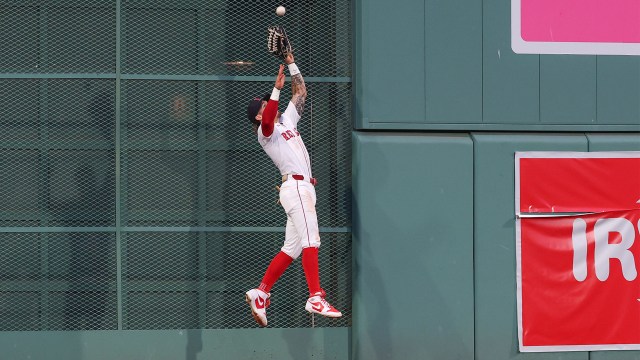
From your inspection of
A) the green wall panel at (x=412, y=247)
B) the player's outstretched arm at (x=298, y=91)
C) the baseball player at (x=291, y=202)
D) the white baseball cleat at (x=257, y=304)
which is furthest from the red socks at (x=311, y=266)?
the player's outstretched arm at (x=298, y=91)

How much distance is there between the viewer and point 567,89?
33.3 feet

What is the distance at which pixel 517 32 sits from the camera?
33.1ft

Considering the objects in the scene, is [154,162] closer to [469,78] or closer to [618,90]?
[469,78]

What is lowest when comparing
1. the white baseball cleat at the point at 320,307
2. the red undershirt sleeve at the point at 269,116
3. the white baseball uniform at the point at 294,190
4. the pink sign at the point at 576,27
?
the white baseball cleat at the point at 320,307

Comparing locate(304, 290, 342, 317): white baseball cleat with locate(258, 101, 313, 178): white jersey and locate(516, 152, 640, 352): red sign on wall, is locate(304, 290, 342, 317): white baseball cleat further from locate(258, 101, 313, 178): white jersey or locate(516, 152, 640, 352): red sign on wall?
locate(516, 152, 640, 352): red sign on wall

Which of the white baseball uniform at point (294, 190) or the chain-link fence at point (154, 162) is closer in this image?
the white baseball uniform at point (294, 190)

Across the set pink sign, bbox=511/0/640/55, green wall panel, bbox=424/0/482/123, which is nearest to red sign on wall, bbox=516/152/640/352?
green wall panel, bbox=424/0/482/123

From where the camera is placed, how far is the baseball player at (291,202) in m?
9.09

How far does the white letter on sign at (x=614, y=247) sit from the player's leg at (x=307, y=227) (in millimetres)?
2784

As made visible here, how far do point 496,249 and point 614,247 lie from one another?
1156 mm

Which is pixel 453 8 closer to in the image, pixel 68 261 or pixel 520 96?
pixel 520 96

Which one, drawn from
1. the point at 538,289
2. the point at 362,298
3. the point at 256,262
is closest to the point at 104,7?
the point at 256,262

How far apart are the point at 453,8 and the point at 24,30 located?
157 inches

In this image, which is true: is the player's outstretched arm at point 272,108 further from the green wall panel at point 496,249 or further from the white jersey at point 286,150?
the green wall panel at point 496,249
